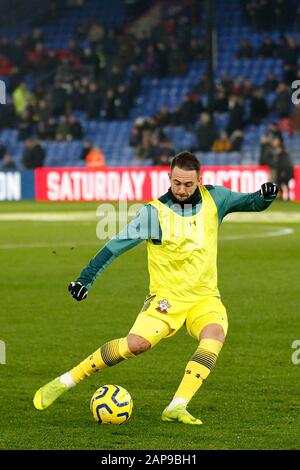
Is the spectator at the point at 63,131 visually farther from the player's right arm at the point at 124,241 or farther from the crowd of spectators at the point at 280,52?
the player's right arm at the point at 124,241

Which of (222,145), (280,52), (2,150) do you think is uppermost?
(280,52)

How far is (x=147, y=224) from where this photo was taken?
7.90 m

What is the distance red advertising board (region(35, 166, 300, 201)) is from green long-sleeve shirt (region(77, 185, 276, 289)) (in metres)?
24.2

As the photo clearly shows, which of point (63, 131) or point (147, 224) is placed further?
point (63, 131)

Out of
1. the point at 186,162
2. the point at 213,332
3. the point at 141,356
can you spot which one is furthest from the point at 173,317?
the point at 141,356

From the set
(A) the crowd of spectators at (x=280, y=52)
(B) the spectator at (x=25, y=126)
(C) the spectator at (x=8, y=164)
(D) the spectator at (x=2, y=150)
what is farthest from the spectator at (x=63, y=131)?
(A) the crowd of spectators at (x=280, y=52)

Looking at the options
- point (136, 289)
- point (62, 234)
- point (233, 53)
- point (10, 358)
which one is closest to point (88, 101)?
point (233, 53)

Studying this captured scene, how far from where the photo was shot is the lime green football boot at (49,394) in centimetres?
797

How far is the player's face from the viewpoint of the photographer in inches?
305

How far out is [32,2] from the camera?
47219mm

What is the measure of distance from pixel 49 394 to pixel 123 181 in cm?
2741

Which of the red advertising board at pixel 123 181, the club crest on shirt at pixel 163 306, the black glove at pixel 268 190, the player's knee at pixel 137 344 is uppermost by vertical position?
the black glove at pixel 268 190

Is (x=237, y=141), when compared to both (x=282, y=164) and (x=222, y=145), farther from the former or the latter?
(x=282, y=164)

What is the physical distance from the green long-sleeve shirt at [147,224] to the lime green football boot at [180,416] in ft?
3.04
